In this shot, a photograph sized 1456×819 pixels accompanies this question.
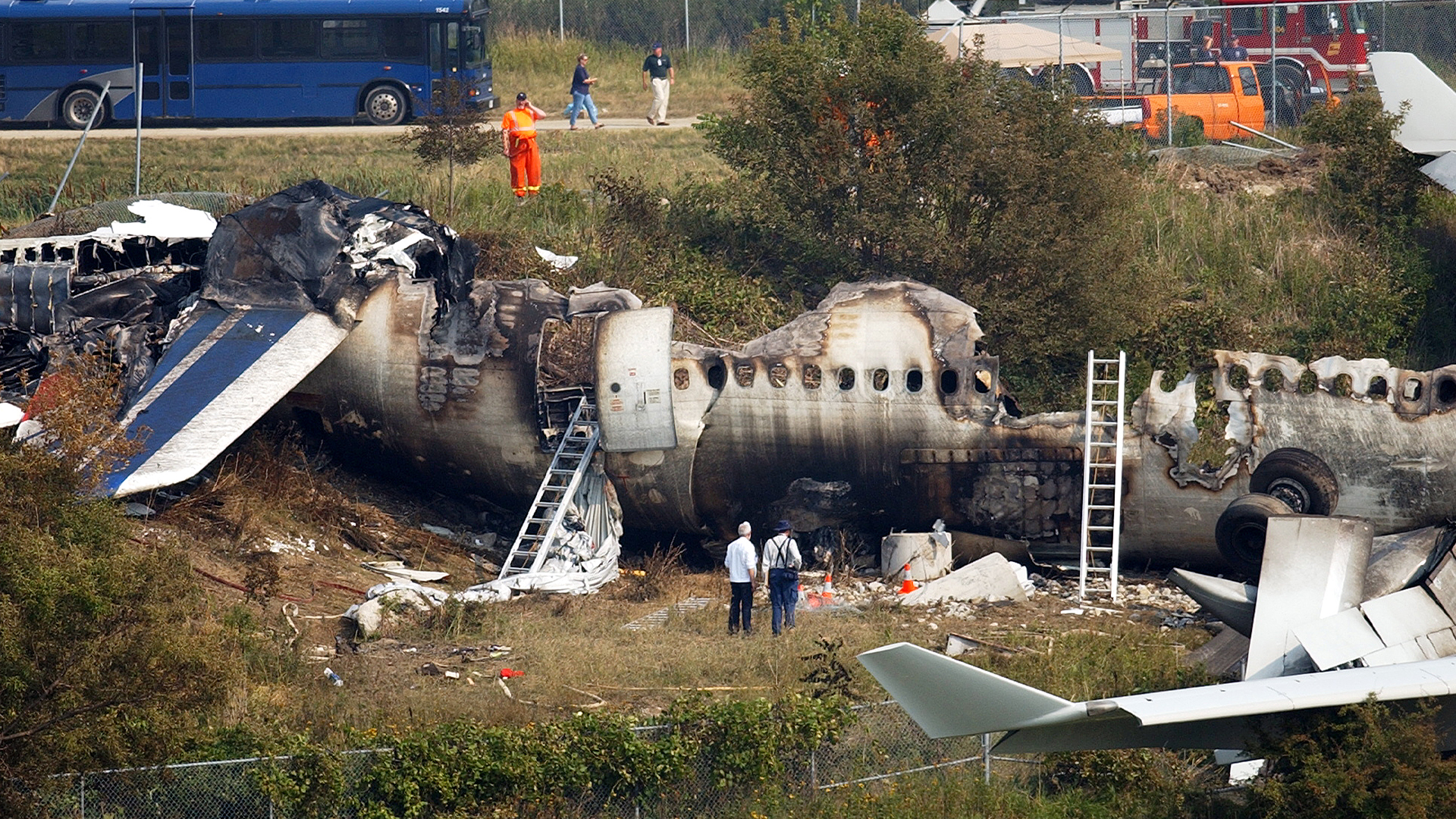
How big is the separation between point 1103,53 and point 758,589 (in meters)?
19.6

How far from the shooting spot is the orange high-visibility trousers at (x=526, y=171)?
2961 centimetres

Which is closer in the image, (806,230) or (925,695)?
(925,695)

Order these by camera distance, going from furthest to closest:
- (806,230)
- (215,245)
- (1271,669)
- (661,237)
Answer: (661,237)
(806,230)
(215,245)
(1271,669)

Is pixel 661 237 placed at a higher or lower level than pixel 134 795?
higher

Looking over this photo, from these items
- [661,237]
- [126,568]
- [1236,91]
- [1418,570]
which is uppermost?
[1236,91]

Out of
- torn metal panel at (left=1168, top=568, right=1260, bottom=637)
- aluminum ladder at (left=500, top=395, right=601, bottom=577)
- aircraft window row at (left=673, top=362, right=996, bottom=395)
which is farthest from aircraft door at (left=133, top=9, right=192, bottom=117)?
torn metal panel at (left=1168, top=568, right=1260, bottom=637)

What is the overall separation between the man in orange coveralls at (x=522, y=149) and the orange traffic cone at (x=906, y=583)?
13346 millimetres

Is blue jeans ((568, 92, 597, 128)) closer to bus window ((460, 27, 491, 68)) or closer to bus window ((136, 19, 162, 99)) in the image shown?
bus window ((460, 27, 491, 68))

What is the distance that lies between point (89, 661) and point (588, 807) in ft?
13.2

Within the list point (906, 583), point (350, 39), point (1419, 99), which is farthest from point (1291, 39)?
point (906, 583)

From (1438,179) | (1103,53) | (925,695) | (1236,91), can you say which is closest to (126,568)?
(925,695)

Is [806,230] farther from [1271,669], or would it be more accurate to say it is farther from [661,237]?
[1271,669]

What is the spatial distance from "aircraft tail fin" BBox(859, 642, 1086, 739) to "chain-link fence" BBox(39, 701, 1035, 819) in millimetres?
2376

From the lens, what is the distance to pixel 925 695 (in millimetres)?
10602
